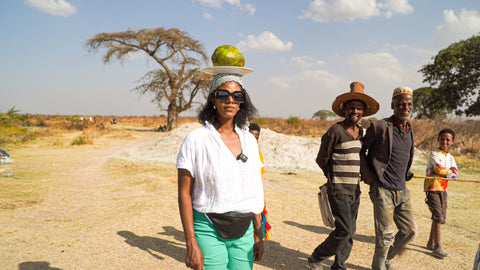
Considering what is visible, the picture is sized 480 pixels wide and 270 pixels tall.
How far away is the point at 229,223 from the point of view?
176 centimetres

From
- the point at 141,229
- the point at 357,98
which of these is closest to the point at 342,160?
the point at 357,98

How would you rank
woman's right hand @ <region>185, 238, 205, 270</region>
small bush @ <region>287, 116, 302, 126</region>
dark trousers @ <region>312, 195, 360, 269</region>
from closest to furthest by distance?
woman's right hand @ <region>185, 238, 205, 270</region> → dark trousers @ <region>312, 195, 360, 269</region> → small bush @ <region>287, 116, 302, 126</region>

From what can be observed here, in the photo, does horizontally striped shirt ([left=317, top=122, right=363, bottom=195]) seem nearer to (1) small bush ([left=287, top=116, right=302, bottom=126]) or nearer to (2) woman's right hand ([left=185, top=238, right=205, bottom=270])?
(2) woman's right hand ([left=185, top=238, right=205, bottom=270])

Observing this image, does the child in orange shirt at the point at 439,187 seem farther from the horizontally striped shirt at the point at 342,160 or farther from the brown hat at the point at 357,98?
the horizontally striped shirt at the point at 342,160

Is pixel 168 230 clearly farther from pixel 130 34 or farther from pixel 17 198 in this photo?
pixel 130 34

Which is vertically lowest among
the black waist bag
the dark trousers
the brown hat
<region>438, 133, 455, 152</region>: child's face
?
the dark trousers

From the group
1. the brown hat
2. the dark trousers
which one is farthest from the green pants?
the brown hat

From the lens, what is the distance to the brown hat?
3196 millimetres

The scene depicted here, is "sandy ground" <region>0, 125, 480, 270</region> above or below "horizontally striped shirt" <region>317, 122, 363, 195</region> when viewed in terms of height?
below

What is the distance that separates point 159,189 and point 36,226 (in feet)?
9.62

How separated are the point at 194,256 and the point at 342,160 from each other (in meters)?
1.95

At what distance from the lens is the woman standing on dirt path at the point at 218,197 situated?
1.76m

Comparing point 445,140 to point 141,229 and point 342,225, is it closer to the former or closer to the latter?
point 342,225

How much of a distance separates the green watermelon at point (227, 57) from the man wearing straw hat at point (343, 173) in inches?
59.9
